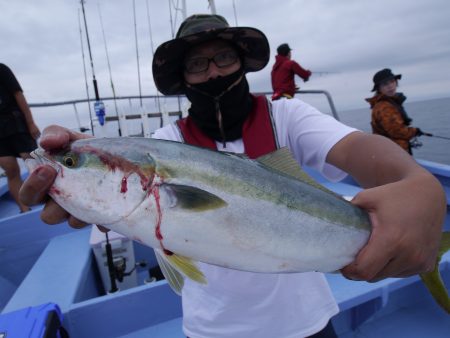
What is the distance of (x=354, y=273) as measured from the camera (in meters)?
1.33

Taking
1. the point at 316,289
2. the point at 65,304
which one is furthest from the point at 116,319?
the point at 316,289

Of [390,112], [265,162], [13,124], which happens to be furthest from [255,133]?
[390,112]

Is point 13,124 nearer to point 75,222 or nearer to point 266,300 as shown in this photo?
point 75,222

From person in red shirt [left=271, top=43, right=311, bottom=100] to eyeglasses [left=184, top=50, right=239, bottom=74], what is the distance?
6718 mm

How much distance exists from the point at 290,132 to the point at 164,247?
3.55 feet

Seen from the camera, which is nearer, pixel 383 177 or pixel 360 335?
pixel 383 177

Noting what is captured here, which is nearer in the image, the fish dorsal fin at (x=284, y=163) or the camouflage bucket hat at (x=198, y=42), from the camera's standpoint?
the fish dorsal fin at (x=284, y=163)

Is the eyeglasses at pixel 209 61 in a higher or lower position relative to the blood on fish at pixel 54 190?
higher

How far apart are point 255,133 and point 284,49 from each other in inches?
303

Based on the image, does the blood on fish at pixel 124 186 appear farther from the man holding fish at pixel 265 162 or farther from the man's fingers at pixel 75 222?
the man's fingers at pixel 75 222

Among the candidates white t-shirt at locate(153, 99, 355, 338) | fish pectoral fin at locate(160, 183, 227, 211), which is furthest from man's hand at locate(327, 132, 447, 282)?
fish pectoral fin at locate(160, 183, 227, 211)

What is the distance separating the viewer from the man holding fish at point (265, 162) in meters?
1.26

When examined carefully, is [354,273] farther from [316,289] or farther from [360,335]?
[360,335]

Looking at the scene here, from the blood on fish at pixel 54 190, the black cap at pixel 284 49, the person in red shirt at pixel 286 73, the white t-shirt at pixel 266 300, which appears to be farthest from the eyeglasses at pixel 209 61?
the black cap at pixel 284 49
